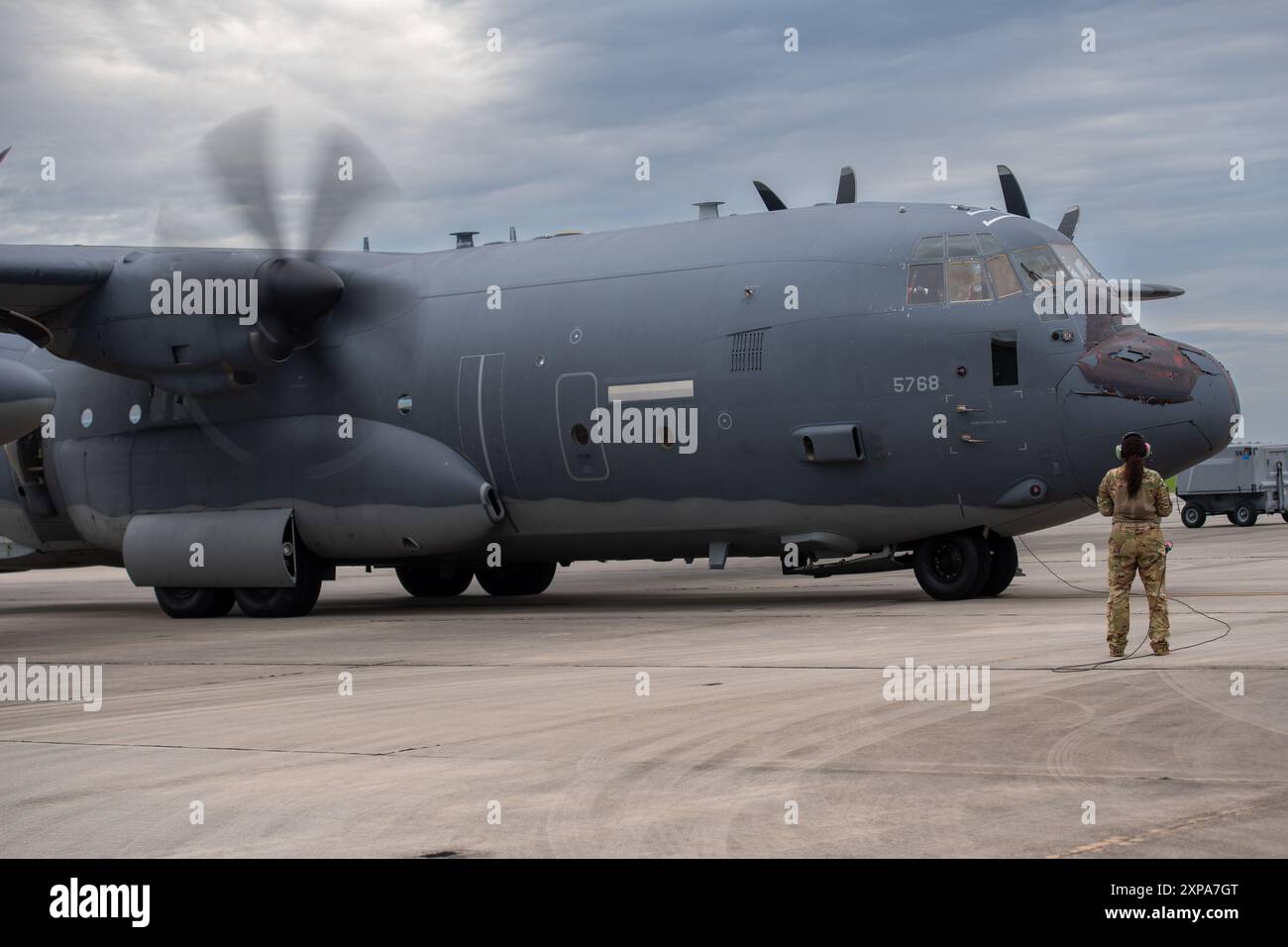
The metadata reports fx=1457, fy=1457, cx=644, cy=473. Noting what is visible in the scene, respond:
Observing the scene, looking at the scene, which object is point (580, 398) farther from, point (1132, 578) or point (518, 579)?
point (1132, 578)

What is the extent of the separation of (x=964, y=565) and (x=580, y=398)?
5396mm

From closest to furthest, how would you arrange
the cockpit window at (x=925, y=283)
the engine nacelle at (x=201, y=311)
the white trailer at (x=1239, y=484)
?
1. the cockpit window at (x=925, y=283)
2. the engine nacelle at (x=201, y=311)
3. the white trailer at (x=1239, y=484)

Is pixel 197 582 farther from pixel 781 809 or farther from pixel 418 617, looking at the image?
pixel 781 809

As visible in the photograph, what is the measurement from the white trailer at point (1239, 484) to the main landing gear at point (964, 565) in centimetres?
3030

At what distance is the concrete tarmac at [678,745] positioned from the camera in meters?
5.99

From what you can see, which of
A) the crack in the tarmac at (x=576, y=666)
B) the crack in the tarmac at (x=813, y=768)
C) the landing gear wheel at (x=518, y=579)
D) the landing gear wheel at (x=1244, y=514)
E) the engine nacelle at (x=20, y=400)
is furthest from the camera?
the landing gear wheel at (x=1244, y=514)

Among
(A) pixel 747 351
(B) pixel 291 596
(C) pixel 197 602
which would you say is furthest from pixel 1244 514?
(C) pixel 197 602

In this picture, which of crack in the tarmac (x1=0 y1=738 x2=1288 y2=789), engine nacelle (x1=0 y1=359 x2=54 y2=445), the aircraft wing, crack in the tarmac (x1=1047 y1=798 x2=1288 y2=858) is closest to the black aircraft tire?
the aircraft wing

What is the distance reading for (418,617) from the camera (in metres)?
20.4

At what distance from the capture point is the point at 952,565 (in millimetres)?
18062

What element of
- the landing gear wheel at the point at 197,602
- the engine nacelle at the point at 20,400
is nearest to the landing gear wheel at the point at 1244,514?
the landing gear wheel at the point at 197,602

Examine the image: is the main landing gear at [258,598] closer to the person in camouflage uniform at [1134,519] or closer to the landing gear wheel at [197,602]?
the landing gear wheel at [197,602]

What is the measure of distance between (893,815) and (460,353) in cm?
1496
